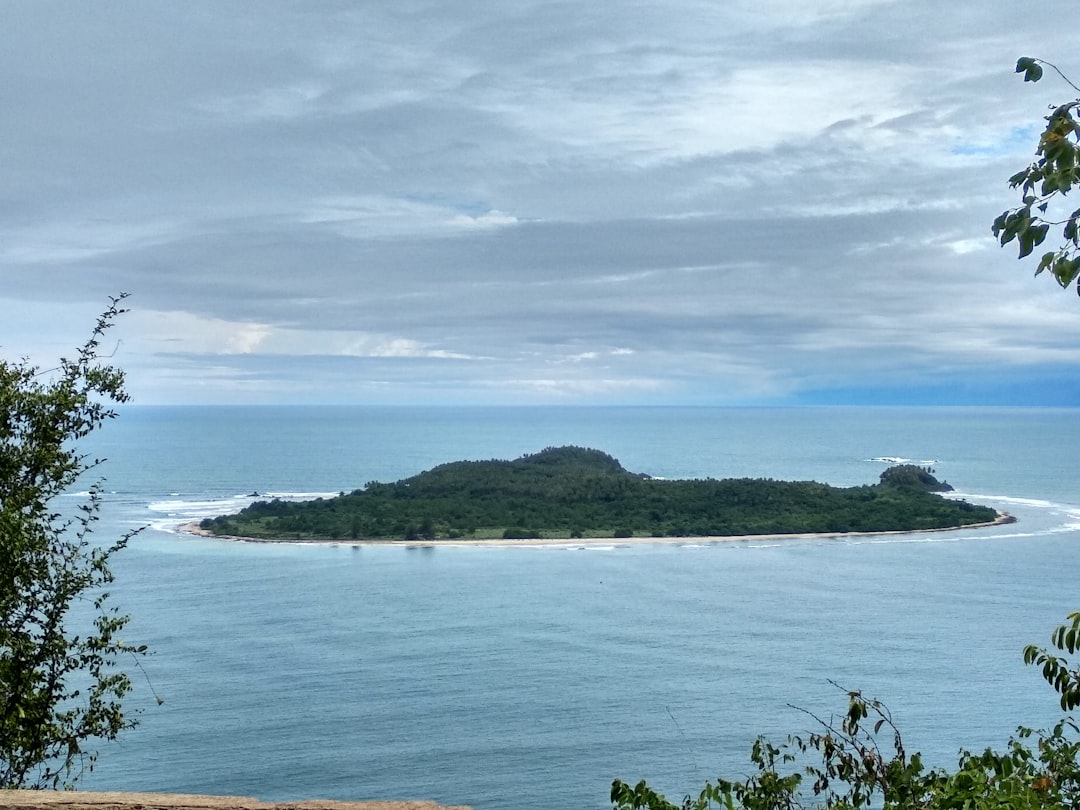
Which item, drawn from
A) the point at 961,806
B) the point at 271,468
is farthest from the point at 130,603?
the point at 271,468

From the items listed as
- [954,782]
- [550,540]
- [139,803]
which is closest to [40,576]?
[139,803]

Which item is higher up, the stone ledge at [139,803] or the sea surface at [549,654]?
the stone ledge at [139,803]

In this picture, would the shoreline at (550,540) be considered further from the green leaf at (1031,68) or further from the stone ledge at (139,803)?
the green leaf at (1031,68)

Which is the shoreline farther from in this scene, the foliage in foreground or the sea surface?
the foliage in foreground

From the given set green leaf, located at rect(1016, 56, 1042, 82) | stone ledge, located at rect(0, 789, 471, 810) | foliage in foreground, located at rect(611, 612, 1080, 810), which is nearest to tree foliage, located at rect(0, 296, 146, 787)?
stone ledge, located at rect(0, 789, 471, 810)

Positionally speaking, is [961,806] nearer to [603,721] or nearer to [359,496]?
[603,721]

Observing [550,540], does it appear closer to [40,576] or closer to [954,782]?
[40,576]

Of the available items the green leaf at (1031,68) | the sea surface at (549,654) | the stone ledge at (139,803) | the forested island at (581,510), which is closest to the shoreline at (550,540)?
the forested island at (581,510)

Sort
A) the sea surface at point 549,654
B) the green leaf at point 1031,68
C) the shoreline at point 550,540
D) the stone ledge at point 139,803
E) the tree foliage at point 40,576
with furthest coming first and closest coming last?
the shoreline at point 550,540, the sea surface at point 549,654, the tree foliage at point 40,576, the stone ledge at point 139,803, the green leaf at point 1031,68
